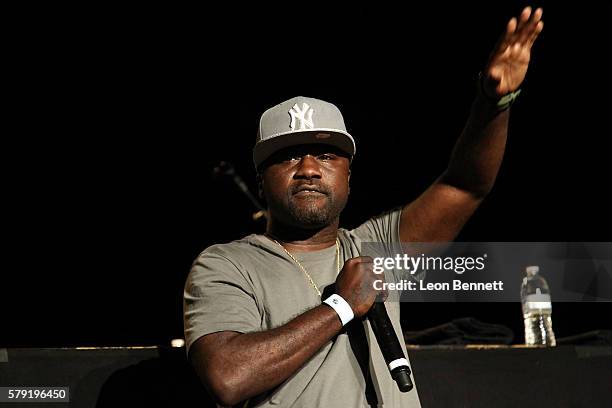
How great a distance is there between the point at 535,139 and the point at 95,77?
8.14 feet

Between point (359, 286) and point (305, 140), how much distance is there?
498 mm

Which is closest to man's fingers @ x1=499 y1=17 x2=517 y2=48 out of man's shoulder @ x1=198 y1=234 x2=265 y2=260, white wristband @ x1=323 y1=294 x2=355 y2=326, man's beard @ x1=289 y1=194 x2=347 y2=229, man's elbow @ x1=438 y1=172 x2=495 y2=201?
man's elbow @ x1=438 y1=172 x2=495 y2=201

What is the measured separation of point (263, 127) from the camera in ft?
6.95

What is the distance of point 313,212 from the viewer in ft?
6.58

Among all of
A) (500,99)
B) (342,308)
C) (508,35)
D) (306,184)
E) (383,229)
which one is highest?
(508,35)

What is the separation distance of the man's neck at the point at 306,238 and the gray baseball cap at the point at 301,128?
215mm

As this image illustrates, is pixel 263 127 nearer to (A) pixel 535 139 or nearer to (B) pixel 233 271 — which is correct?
(B) pixel 233 271

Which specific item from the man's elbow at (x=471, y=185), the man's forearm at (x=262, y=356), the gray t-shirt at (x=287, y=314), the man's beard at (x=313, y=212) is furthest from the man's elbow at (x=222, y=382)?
the man's elbow at (x=471, y=185)

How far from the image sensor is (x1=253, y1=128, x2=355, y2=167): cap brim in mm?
2045

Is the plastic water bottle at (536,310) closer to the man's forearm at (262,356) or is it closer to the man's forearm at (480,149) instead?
the man's forearm at (480,149)

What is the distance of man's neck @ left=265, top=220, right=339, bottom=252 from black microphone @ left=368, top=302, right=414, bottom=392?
36 cm

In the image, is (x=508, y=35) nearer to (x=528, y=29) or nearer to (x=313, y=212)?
(x=528, y=29)

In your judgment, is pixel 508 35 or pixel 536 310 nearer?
pixel 508 35

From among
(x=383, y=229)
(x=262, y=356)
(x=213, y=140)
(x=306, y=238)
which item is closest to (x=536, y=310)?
(x=383, y=229)
